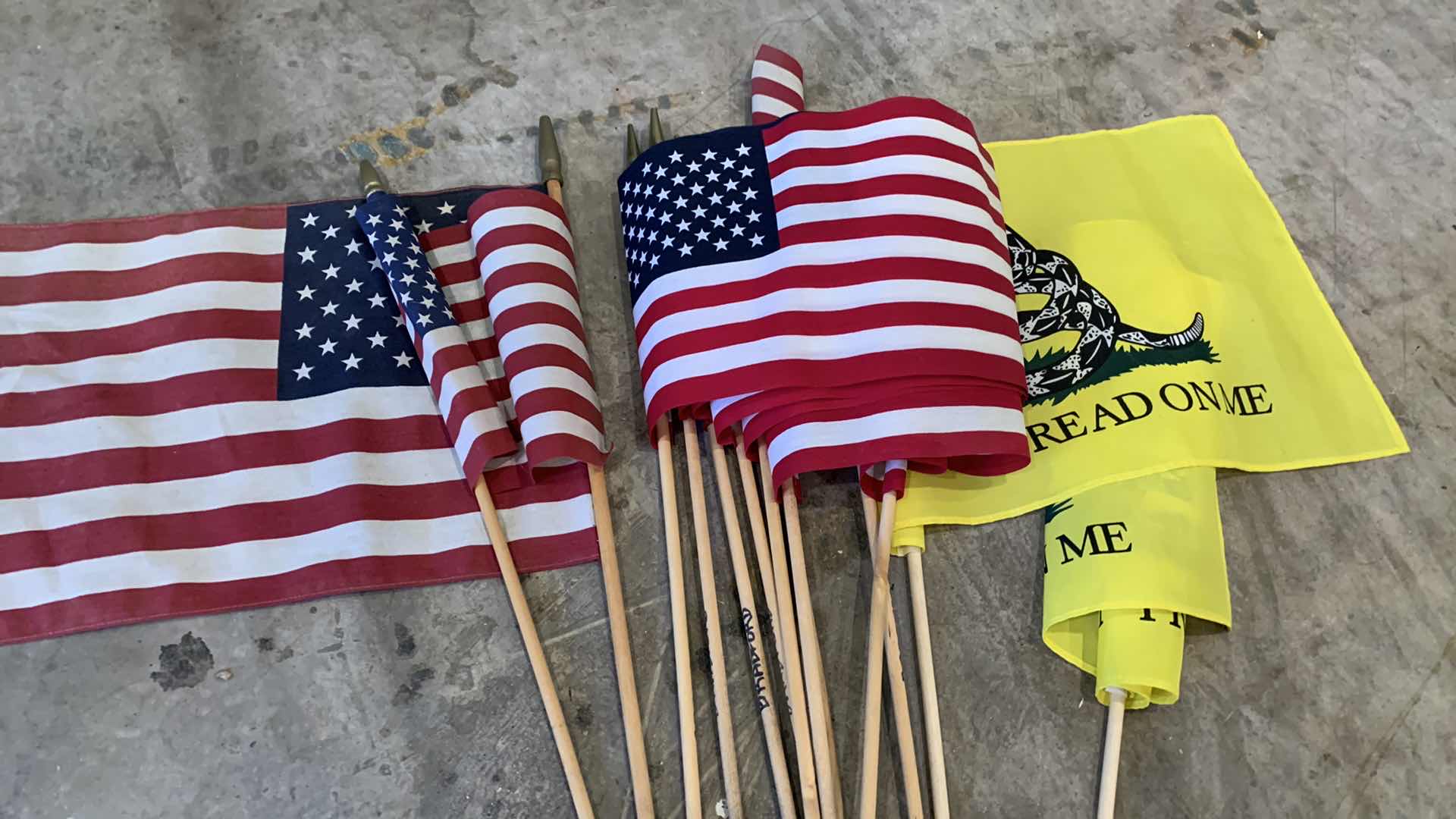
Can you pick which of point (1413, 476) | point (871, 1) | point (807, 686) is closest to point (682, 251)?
point (807, 686)

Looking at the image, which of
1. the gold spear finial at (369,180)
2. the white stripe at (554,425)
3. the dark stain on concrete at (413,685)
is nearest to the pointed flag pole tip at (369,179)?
the gold spear finial at (369,180)

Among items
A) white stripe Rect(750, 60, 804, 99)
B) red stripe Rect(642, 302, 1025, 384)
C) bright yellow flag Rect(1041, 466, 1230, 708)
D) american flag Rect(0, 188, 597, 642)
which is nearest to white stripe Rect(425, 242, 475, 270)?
american flag Rect(0, 188, 597, 642)

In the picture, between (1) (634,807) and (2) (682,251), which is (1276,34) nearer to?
(2) (682,251)

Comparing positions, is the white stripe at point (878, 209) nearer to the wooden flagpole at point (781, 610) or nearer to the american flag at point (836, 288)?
the american flag at point (836, 288)

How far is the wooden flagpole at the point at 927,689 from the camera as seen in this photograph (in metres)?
1.75

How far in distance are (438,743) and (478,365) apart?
0.76m

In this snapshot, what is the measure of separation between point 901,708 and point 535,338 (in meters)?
1.01

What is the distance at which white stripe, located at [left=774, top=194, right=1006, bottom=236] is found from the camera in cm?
195

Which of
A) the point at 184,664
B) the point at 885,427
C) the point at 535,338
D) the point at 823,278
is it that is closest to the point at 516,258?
the point at 535,338

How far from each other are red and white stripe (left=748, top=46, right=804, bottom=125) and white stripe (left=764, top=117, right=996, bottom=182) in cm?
33

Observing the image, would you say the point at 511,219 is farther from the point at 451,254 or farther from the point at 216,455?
the point at 216,455

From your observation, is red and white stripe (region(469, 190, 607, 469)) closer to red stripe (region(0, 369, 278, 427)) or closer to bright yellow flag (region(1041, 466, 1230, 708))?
red stripe (region(0, 369, 278, 427))

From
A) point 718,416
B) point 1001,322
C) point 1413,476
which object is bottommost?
point 1413,476

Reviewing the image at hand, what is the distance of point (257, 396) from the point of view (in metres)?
2.07
